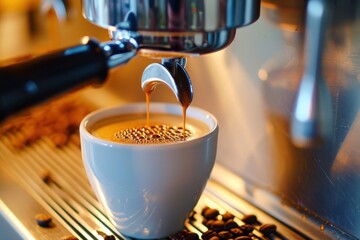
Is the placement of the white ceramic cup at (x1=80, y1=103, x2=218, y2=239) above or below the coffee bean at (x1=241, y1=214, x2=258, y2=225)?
above

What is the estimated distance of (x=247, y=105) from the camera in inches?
25.1

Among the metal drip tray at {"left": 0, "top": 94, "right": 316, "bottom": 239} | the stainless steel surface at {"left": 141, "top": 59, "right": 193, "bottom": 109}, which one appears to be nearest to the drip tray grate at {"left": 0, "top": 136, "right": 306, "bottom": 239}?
the metal drip tray at {"left": 0, "top": 94, "right": 316, "bottom": 239}

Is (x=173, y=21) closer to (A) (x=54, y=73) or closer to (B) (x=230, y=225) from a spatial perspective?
(A) (x=54, y=73)

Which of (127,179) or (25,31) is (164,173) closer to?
(127,179)

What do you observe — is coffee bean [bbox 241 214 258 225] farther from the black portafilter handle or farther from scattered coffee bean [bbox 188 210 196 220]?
the black portafilter handle

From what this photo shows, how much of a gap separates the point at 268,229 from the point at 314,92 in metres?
0.14

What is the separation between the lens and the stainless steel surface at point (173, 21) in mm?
408

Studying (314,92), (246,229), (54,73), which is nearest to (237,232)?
(246,229)

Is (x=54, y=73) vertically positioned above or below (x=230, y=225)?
above

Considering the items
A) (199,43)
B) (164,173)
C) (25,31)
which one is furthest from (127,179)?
(25,31)

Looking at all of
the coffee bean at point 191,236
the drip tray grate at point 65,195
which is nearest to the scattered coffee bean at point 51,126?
the drip tray grate at point 65,195

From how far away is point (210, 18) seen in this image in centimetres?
41

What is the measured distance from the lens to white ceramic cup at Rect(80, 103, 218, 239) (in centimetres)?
48

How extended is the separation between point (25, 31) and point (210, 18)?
3.02 feet
